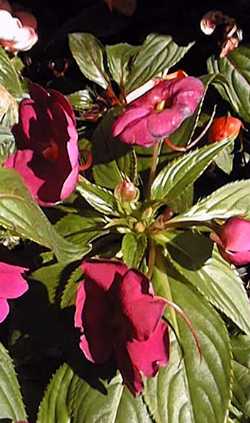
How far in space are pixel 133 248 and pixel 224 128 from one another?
324 mm

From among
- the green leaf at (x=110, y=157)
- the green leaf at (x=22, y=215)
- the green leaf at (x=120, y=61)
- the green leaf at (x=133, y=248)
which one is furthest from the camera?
the green leaf at (x=120, y=61)

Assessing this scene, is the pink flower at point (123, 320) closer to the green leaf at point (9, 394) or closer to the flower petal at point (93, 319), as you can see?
the flower petal at point (93, 319)

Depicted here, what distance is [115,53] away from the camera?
1799 millimetres

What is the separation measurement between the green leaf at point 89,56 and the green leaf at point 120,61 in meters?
0.03

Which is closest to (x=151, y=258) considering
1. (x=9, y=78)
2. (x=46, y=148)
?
(x=46, y=148)

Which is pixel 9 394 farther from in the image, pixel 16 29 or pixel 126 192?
pixel 16 29

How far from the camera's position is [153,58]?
5.85 feet

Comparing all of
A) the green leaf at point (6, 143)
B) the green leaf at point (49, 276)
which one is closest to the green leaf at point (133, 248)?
the green leaf at point (49, 276)

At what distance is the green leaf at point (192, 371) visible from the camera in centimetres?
161

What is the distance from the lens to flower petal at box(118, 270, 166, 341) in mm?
1339

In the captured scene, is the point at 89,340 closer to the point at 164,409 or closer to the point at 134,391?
the point at 134,391

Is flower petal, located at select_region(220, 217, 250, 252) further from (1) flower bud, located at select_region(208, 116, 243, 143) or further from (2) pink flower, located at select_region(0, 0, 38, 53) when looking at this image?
(2) pink flower, located at select_region(0, 0, 38, 53)

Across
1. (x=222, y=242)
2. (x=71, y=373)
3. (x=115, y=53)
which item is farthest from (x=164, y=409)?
(x=115, y=53)

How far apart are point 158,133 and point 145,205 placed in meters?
0.23
